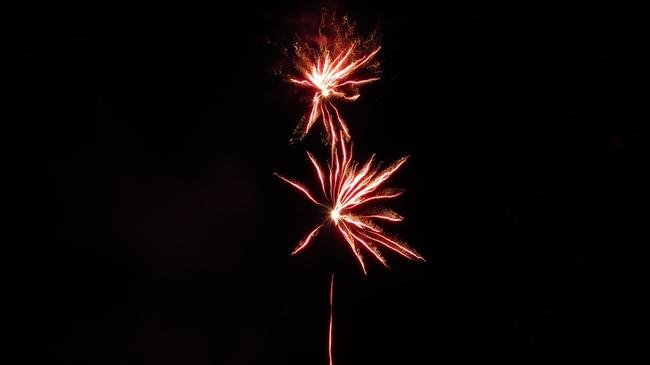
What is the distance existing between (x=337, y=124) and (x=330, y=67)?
0.46 metres

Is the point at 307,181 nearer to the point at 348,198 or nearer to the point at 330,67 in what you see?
the point at 348,198

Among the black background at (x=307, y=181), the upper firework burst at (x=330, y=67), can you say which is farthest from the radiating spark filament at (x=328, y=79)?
→ the black background at (x=307, y=181)

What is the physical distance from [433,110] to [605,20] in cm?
175

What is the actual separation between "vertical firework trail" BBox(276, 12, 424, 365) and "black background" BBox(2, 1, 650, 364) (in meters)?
0.12

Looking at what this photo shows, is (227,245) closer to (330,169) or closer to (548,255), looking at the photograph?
(330,169)

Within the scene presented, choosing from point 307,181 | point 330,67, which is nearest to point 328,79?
point 330,67

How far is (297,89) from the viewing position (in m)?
3.36

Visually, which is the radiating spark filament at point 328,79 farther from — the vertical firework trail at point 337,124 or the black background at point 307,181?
the black background at point 307,181

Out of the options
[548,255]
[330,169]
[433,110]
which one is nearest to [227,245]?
[330,169]

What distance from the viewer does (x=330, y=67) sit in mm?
3162

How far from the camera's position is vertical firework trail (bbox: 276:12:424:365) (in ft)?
10.5

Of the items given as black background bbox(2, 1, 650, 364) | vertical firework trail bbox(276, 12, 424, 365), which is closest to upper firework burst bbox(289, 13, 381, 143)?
vertical firework trail bbox(276, 12, 424, 365)

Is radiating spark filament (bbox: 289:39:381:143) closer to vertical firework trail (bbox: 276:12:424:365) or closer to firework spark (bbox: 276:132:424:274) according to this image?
vertical firework trail (bbox: 276:12:424:365)

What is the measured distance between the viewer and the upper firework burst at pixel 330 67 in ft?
10.5
